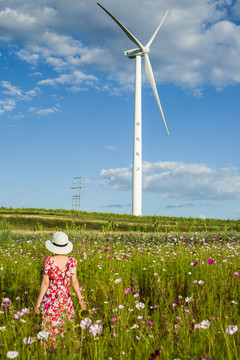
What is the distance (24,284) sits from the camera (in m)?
6.88

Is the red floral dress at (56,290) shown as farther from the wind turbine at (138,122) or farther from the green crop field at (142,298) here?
the wind turbine at (138,122)

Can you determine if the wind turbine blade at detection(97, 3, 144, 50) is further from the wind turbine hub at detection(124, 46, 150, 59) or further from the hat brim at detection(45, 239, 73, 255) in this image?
the hat brim at detection(45, 239, 73, 255)

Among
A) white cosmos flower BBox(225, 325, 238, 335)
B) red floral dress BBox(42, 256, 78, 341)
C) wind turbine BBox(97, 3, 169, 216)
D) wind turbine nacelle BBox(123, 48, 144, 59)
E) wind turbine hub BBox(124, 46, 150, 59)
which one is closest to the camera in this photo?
white cosmos flower BBox(225, 325, 238, 335)

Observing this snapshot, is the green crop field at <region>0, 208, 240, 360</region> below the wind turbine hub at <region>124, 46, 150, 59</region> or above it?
below

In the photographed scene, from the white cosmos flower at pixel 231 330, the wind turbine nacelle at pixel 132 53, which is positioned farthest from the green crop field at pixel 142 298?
the wind turbine nacelle at pixel 132 53

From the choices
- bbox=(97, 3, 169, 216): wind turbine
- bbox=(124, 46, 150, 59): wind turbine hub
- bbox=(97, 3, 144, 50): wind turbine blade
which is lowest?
bbox=(97, 3, 169, 216): wind turbine

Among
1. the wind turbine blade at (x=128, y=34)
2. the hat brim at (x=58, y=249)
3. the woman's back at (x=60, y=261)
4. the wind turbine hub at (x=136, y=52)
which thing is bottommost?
the woman's back at (x=60, y=261)

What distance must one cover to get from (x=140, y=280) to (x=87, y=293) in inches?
49.4

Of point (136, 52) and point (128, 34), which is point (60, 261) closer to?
point (128, 34)

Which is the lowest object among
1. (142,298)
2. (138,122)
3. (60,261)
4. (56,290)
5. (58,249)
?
(142,298)

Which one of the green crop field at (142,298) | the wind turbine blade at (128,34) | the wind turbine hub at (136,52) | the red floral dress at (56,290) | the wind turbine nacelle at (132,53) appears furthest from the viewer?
the wind turbine nacelle at (132,53)

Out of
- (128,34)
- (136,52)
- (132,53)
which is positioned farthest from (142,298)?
(132,53)

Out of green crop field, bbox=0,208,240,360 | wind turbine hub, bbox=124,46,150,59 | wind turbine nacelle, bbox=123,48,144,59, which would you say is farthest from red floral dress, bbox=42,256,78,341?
wind turbine nacelle, bbox=123,48,144,59

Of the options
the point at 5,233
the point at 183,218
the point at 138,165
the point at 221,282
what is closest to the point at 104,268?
the point at 221,282
